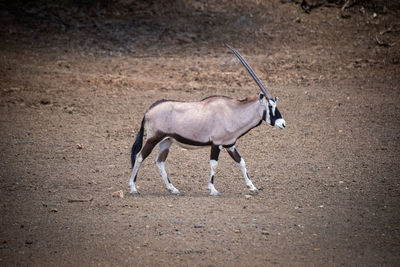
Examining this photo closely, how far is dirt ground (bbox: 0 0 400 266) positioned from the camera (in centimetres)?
691

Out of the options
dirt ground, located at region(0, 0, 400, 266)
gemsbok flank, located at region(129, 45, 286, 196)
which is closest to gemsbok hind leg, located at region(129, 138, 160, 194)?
gemsbok flank, located at region(129, 45, 286, 196)

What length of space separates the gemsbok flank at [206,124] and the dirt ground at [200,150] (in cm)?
66

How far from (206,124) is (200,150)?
10.7 ft

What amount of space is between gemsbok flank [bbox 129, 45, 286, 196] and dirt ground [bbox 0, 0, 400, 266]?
2.17 feet

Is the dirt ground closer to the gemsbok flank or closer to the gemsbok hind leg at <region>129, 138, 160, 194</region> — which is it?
the gemsbok hind leg at <region>129, 138, 160, 194</region>

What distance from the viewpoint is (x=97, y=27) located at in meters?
19.3

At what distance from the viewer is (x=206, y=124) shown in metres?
8.71

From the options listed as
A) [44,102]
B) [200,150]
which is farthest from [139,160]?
[44,102]

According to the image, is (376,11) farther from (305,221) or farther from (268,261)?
(268,261)

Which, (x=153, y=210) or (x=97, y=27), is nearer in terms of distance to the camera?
(x=153, y=210)

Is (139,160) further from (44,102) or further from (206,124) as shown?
(44,102)

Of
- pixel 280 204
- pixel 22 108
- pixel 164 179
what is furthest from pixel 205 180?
pixel 22 108

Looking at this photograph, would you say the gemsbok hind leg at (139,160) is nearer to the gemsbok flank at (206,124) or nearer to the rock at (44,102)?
the gemsbok flank at (206,124)

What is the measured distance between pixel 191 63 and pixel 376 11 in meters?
7.33
